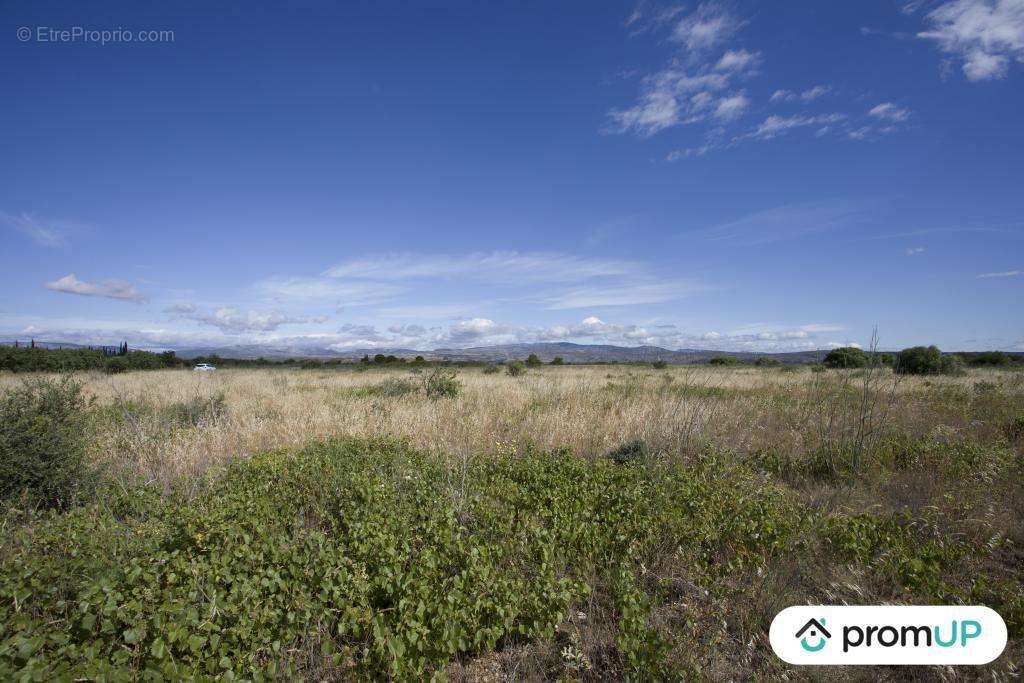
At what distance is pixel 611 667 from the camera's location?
308cm

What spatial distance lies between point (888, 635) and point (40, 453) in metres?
9.04

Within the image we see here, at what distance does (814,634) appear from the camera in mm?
3303

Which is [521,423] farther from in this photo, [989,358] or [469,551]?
[989,358]

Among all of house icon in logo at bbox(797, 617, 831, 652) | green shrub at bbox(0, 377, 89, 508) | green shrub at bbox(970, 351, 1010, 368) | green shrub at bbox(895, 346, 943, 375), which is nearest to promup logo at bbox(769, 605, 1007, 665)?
house icon in logo at bbox(797, 617, 831, 652)

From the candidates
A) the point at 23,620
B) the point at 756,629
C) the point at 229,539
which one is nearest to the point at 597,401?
the point at 756,629

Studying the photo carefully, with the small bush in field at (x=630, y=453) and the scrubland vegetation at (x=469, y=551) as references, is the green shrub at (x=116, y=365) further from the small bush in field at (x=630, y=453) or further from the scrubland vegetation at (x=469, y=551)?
the small bush in field at (x=630, y=453)

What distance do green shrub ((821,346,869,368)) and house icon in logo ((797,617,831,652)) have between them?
3063 centimetres

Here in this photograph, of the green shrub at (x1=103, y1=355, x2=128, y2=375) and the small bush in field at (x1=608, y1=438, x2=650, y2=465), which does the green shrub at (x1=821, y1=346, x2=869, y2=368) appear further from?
the green shrub at (x1=103, y1=355, x2=128, y2=375)

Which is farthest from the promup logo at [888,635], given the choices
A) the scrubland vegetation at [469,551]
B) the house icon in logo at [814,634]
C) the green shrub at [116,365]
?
the green shrub at [116,365]

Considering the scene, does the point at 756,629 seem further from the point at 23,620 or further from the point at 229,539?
the point at 23,620

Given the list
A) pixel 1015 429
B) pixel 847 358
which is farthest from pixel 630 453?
pixel 847 358

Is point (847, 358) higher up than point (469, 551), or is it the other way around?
point (847, 358)

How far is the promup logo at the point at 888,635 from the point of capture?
3.12 metres

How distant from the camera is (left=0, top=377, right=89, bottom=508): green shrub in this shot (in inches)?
211
